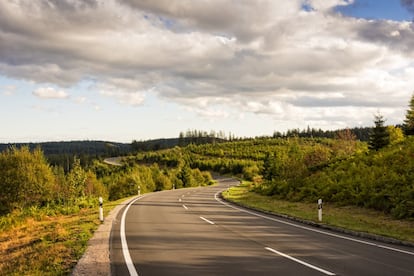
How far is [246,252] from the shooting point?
1034 cm

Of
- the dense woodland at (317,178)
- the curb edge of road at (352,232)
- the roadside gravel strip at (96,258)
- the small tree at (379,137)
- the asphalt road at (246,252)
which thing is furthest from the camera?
the small tree at (379,137)

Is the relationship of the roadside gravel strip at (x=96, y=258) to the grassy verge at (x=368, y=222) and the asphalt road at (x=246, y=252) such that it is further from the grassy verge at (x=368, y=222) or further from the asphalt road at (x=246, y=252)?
the grassy verge at (x=368, y=222)

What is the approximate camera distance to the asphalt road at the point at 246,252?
8.44 m

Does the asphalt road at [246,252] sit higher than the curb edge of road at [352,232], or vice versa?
the asphalt road at [246,252]

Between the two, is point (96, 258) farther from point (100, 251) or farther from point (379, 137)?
point (379, 137)

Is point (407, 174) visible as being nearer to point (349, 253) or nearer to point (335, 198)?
point (335, 198)

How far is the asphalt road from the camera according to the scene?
Result: 8438 millimetres

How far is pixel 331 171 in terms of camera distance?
31812 mm

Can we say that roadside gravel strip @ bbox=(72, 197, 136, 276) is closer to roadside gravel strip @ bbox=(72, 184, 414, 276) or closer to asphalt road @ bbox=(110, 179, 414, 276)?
roadside gravel strip @ bbox=(72, 184, 414, 276)

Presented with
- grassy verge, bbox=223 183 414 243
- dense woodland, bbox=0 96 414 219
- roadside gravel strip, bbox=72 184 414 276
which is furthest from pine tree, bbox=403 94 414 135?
roadside gravel strip, bbox=72 184 414 276

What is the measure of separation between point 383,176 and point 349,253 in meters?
15.2

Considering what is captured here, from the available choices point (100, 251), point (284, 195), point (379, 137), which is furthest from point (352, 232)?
point (379, 137)

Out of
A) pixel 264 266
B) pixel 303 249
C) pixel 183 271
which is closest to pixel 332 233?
pixel 303 249

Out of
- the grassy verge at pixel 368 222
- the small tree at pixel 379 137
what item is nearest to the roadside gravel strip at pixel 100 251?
the grassy verge at pixel 368 222
